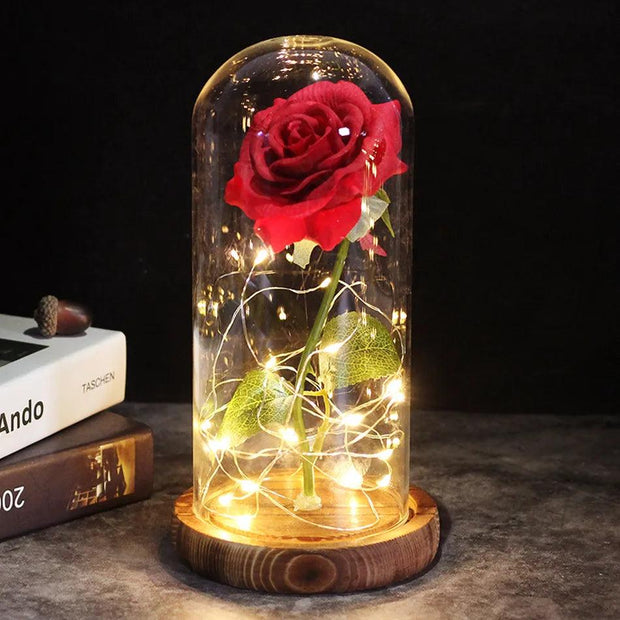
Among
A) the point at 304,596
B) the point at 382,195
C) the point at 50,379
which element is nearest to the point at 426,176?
the point at 382,195

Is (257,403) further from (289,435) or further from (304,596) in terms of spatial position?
(304,596)

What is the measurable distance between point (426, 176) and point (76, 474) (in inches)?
23.8

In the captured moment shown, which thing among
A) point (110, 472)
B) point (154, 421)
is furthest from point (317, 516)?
point (154, 421)

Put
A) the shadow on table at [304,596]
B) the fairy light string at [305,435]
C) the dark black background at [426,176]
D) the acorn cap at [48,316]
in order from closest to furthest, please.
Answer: the shadow on table at [304,596], the fairy light string at [305,435], the acorn cap at [48,316], the dark black background at [426,176]

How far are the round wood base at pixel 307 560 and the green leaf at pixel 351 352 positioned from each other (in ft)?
0.44

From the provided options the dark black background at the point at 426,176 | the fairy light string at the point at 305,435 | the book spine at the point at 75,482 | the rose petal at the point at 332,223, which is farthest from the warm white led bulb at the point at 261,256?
the dark black background at the point at 426,176

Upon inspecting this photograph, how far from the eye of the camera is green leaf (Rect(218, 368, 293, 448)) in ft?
3.46

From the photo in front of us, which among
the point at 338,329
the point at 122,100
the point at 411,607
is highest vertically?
the point at 122,100

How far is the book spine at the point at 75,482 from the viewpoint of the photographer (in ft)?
3.64

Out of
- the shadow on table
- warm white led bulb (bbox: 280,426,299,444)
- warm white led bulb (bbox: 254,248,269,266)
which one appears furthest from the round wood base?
warm white led bulb (bbox: 254,248,269,266)

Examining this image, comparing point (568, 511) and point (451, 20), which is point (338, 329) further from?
point (451, 20)

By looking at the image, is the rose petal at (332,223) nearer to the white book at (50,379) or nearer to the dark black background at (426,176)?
the white book at (50,379)

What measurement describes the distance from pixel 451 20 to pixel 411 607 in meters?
0.77

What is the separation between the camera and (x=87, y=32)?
4.99 ft
